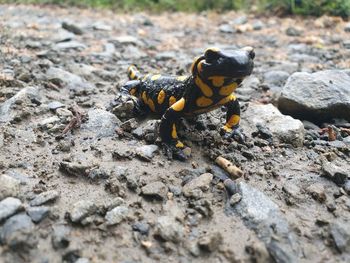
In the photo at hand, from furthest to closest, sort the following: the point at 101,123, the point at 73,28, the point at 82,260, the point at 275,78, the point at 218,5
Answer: the point at 218,5, the point at 73,28, the point at 275,78, the point at 101,123, the point at 82,260

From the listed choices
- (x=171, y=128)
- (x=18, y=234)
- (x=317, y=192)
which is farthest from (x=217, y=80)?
(x=18, y=234)

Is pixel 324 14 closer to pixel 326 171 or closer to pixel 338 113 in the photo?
pixel 338 113

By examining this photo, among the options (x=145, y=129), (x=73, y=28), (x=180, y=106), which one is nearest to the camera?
(x=180, y=106)

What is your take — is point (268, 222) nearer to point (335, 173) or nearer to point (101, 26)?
point (335, 173)

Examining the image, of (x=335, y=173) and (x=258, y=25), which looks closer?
(x=335, y=173)

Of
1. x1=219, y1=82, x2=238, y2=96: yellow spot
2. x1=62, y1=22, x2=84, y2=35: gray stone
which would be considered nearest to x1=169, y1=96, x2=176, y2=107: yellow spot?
x1=219, y1=82, x2=238, y2=96: yellow spot

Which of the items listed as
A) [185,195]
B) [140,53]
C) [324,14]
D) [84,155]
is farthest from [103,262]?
[324,14]
